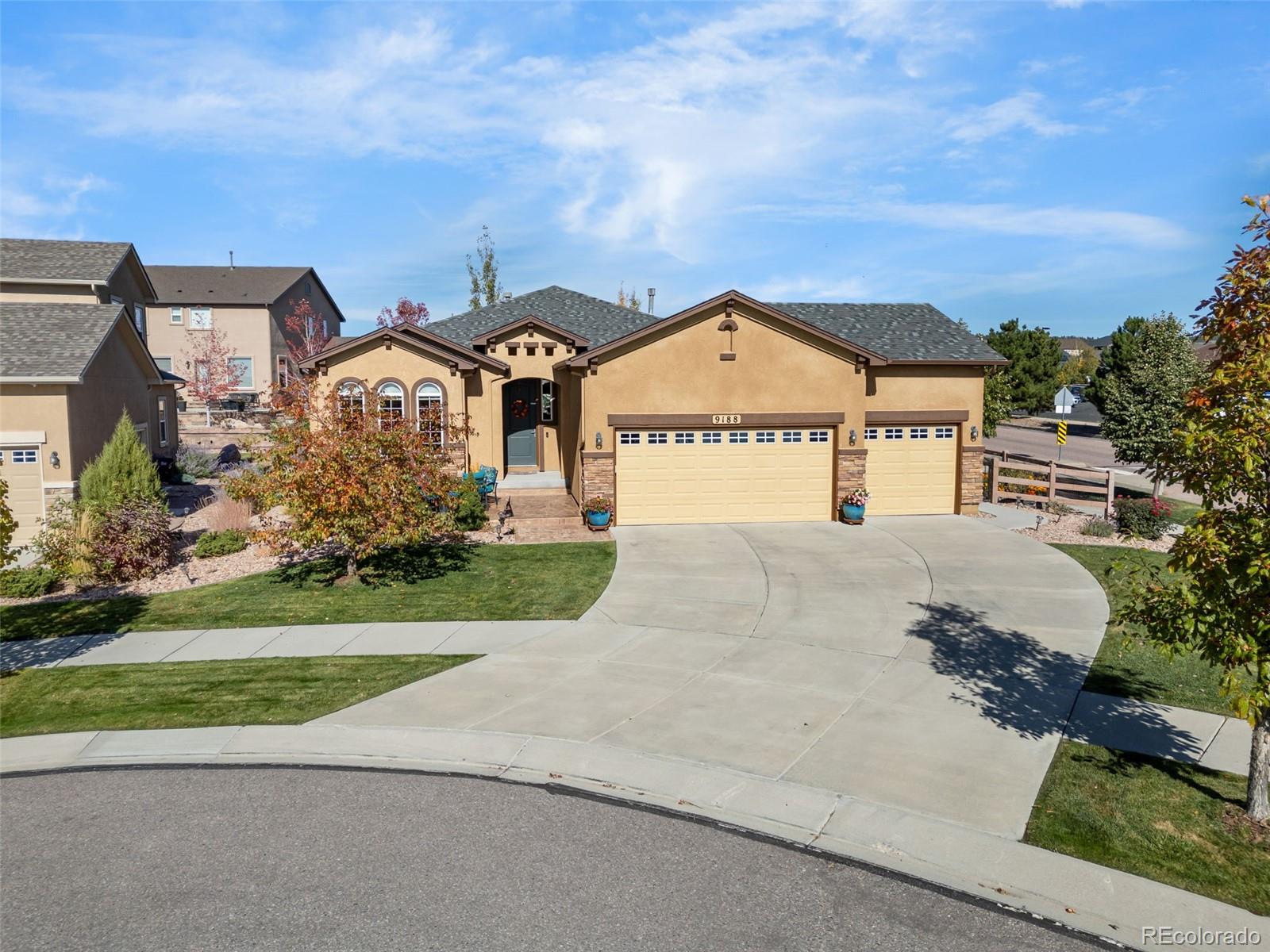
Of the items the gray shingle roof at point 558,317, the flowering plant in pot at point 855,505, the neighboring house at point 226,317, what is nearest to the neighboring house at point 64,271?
the gray shingle roof at point 558,317

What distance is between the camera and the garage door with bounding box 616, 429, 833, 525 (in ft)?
67.8

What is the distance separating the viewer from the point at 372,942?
5.71 meters

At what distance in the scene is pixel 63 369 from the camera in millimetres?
20312

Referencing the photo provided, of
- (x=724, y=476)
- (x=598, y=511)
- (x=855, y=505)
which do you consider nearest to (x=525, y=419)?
(x=598, y=511)

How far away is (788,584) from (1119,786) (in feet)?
24.6

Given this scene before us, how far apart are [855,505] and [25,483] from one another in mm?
20190

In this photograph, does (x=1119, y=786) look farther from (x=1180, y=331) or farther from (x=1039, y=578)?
(x=1180, y=331)

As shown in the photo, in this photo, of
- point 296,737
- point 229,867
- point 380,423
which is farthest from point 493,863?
point 380,423

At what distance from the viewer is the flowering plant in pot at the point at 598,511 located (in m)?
19.7

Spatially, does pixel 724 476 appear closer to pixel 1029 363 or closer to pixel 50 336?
pixel 50 336

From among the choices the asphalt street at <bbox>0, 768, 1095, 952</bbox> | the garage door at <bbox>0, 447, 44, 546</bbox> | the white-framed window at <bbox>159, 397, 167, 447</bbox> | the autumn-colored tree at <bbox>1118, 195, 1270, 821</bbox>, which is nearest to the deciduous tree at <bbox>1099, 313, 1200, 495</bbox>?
the autumn-colored tree at <bbox>1118, 195, 1270, 821</bbox>

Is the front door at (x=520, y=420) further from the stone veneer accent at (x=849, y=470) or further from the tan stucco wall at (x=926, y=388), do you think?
the tan stucco wall at (x=926, y=388)

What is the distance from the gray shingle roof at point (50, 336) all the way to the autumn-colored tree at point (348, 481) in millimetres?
8617

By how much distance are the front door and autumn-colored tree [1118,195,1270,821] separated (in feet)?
69.4
